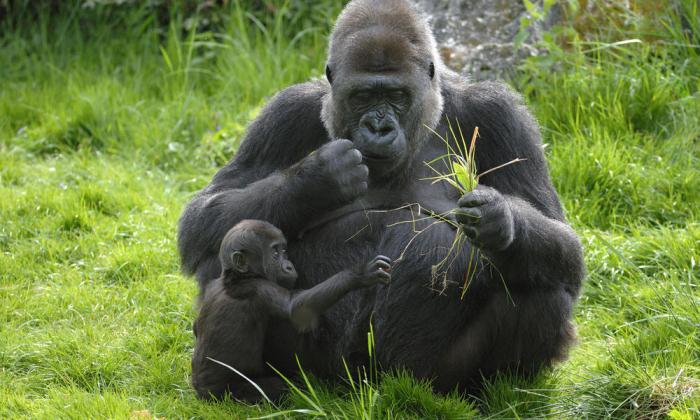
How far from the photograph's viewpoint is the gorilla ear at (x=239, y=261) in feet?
13.8

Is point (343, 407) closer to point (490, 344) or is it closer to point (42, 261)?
point (490, 344)

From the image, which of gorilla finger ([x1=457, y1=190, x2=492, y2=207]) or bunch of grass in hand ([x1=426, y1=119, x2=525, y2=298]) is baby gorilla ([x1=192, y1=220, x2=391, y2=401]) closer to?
bunch of grass in hand ([x1=426, y1=119, x2=525, y2=298])

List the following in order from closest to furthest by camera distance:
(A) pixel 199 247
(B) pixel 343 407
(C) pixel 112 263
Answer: (B) pixel 343 407
(A) pixel 199 247
(C) pixel 112 263

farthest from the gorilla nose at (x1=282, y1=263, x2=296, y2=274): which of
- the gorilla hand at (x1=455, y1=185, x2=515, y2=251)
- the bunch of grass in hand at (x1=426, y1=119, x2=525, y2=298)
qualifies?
the gorilla hand at (x1=455, y1=185, x2=515, y2=251)

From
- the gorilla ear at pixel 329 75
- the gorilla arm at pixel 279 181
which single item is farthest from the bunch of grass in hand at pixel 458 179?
the gorilla ear at pixel 329 75

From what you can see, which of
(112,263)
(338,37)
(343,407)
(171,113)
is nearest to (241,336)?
(343,407)

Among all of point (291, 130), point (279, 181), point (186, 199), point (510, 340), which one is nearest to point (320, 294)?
point (279, 181)

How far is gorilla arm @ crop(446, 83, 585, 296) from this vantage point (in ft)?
12.2

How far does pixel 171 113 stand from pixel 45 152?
3.05 feet

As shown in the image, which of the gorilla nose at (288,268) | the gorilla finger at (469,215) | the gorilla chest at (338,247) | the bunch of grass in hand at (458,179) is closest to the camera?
the gorilla finger at (469,215)

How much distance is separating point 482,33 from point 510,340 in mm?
3122

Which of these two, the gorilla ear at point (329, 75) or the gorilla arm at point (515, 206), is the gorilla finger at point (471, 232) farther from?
the gorilla ear at point (329, 75)

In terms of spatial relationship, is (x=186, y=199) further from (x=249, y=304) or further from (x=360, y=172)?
(x=360, y=172)

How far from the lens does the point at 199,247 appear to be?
4.67 meters
